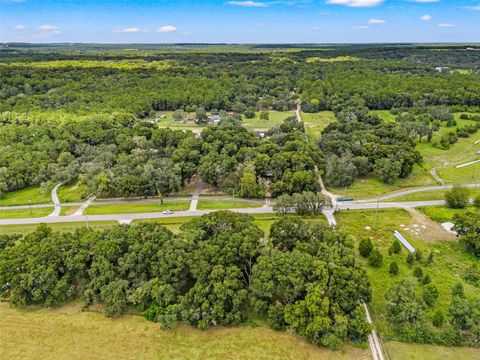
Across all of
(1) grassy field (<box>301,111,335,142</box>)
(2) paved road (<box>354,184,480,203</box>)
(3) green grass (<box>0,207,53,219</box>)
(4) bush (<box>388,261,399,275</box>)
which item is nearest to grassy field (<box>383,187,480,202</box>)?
(2) paved road (<box>354,184,480,203</box>)

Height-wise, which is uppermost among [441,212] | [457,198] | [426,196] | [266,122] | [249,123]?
[266,122]

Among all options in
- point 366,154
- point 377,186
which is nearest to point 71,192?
point 377,186

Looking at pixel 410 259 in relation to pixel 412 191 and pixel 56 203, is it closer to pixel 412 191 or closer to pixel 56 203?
pixel 412 191

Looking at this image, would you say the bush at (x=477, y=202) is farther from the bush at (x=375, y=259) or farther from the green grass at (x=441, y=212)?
the bush at (x=375, y=259)

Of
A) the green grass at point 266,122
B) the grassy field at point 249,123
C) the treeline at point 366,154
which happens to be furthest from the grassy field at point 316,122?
the treeline at point 366,154

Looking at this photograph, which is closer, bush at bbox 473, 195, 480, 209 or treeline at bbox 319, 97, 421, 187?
bush at bbox 473, 195, 480, 209

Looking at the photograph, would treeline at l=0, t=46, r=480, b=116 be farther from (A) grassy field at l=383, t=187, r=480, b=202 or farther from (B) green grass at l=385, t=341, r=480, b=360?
(B) green grass at l=385, t=341, r=480, b=360
